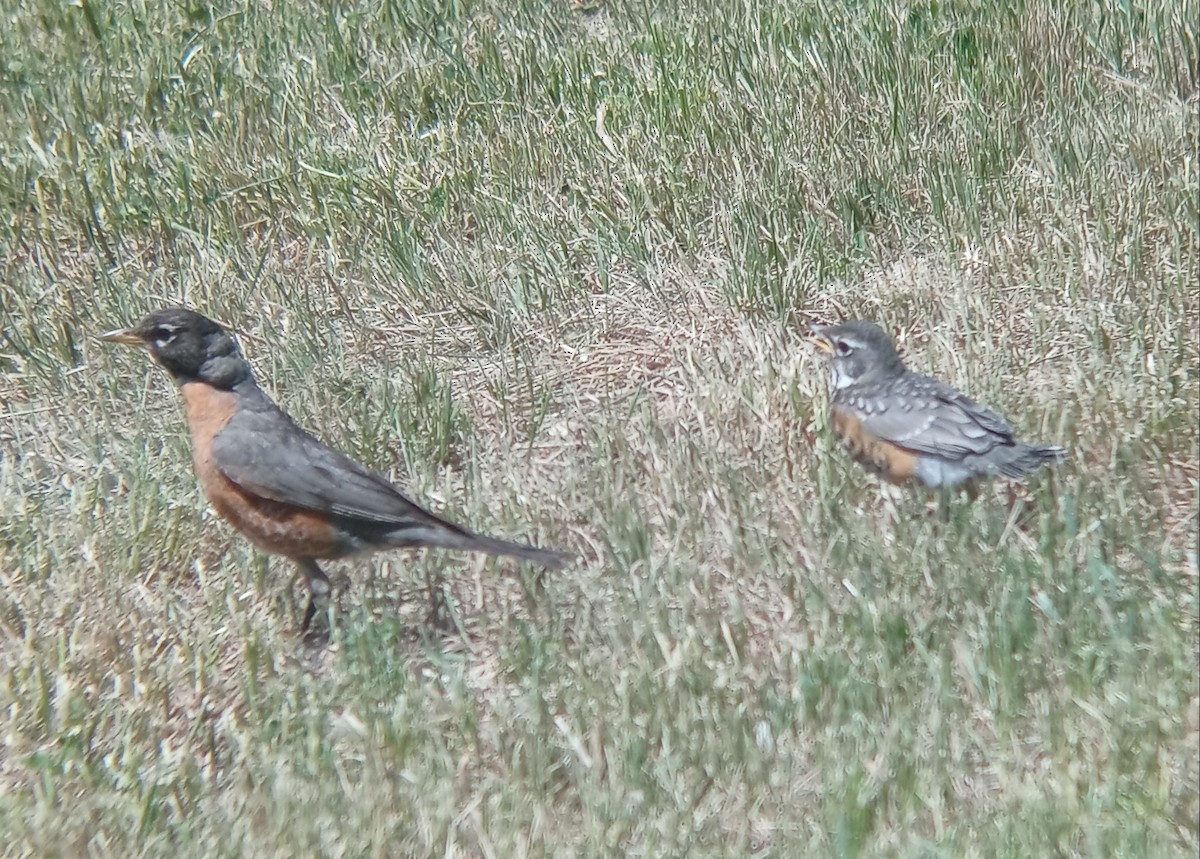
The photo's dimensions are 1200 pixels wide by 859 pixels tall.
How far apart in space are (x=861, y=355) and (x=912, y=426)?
17.5 inches

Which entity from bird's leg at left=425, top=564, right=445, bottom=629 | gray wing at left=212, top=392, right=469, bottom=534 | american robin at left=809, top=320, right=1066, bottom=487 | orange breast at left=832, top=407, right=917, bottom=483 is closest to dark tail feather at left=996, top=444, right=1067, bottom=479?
american robin at left=809, top=320, right=1066, bottom=487

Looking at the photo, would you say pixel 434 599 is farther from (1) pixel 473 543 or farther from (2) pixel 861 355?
(2) pixel 861 355

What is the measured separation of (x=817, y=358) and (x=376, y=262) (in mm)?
1907

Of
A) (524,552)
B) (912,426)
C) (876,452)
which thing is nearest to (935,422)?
(912,426)

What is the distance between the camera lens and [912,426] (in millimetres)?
4641

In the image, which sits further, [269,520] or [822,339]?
[822,339]

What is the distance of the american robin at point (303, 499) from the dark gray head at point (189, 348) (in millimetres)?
146

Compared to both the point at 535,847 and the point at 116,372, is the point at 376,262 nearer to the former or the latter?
the point at 116,372

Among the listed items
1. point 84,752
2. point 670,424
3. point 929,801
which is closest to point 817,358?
point 670,424

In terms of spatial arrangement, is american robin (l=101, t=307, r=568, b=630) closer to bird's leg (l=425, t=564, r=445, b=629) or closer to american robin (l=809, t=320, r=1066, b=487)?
bird's leg (l=425, t=564, r=445, b=629)

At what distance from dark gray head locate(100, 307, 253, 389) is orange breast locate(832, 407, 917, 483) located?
1.95 m

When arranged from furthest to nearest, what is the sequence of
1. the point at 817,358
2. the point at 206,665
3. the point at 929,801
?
the point at 817,358 → the point at 206,665 → the point at 929,801

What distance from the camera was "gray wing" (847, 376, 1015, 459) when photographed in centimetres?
453

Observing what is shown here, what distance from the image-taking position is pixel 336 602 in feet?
15.4
